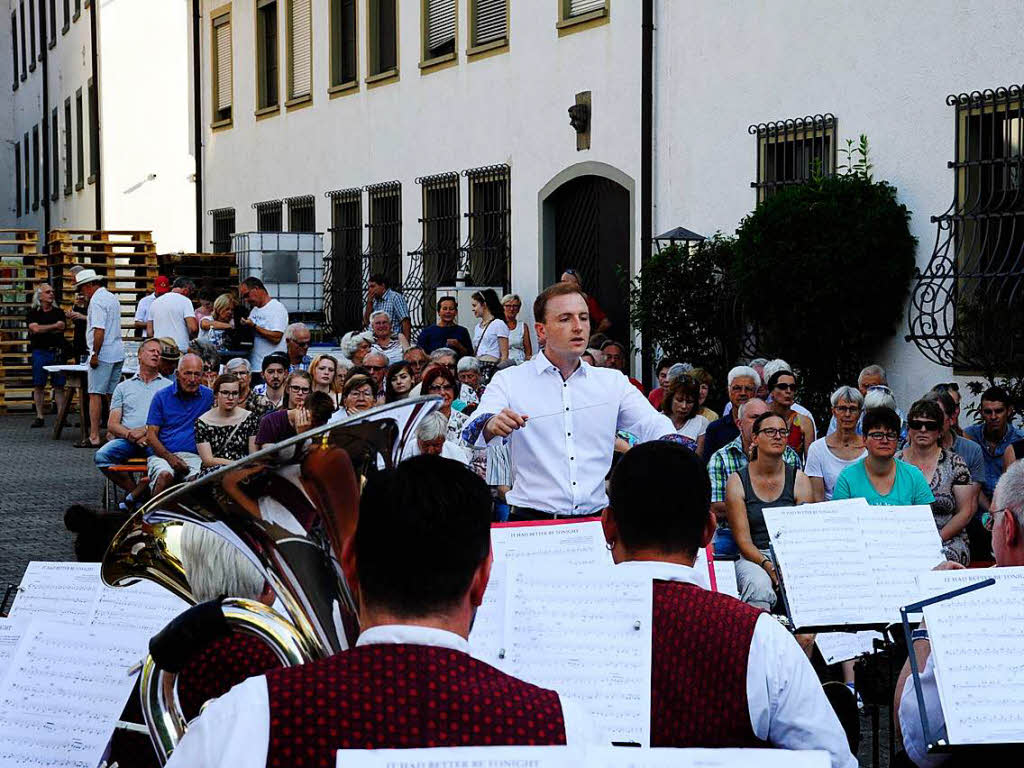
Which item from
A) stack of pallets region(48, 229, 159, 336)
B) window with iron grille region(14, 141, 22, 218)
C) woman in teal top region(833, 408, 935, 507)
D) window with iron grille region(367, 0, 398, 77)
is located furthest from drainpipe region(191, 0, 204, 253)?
woman in teal top region(833, 408, 935, 507)

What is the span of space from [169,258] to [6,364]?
3345 millimetres

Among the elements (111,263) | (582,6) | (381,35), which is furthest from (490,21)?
(111,263)

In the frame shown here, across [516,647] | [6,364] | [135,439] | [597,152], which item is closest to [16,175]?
[6,364]

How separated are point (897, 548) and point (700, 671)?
2039mm

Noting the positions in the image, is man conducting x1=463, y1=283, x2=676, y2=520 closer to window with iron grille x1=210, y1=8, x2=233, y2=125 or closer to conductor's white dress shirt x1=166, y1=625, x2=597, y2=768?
conductor's white dress shirt x1=166, y1=625, x2=597, y2=768

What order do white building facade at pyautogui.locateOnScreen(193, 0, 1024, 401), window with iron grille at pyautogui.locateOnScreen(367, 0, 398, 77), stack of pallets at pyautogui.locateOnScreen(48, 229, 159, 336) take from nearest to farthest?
white building facade at pyautogui.locateOnScreen(193, 0, 1024, 401) < window with iron grille at pyautogui.locateOnScreen(367, 0, 398, 77) < stack of pallets at pyautogui.locateOnScreen(48, 229, 159, 336)

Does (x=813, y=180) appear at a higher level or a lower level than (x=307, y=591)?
higher

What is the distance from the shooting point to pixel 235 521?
2.95 m

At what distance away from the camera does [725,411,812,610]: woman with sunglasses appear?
26.5 ft

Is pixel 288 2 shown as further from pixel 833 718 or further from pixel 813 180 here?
pixel 833 718

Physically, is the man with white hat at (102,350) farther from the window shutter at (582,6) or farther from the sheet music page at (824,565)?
the sheet music page at (824,565)

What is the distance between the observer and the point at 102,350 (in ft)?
59.4

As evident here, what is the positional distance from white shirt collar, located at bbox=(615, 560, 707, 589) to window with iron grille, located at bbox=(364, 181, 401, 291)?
59.6ft

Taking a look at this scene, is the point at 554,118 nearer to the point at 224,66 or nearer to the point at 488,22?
the point at 488,22
